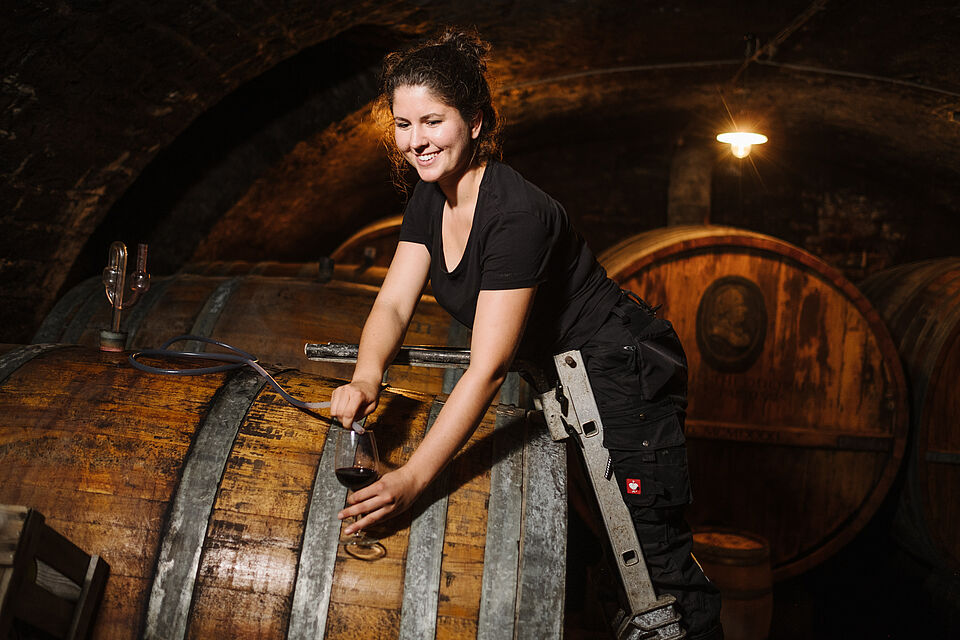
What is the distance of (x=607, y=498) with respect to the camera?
1913 millimetres

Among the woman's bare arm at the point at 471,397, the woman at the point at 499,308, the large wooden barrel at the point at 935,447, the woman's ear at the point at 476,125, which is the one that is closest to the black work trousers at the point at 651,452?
the woman at the point at 499,308

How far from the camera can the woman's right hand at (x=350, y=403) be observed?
5.42ft

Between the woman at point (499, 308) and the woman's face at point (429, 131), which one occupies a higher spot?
the woman's face at point (429, 131)

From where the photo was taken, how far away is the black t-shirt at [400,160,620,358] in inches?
65.6

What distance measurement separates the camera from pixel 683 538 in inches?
77.0

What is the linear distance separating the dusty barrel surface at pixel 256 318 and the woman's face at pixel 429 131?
4.63ft

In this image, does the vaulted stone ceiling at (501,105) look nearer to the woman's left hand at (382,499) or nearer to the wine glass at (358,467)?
the wine glass at (358,467)

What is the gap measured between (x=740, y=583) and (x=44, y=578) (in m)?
2.53

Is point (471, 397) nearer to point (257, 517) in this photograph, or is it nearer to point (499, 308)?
point (499, 308)

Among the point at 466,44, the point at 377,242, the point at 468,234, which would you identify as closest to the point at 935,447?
the point at 468,234

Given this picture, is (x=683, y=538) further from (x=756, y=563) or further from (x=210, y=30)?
(x=210, y=30)

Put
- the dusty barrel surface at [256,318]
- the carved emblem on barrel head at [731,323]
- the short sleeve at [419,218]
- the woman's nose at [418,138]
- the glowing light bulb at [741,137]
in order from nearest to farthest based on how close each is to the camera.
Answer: the woman's nose at [418,138] < the short sleeve at [419,218] < the dusty barrel surface at [256,318] < the carved emblem on barrel head at [731,323] < the glowing light bulb at [741,137]

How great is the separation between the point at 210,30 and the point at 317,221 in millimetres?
2683

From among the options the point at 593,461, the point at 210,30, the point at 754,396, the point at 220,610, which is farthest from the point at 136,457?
the point at 754,396
